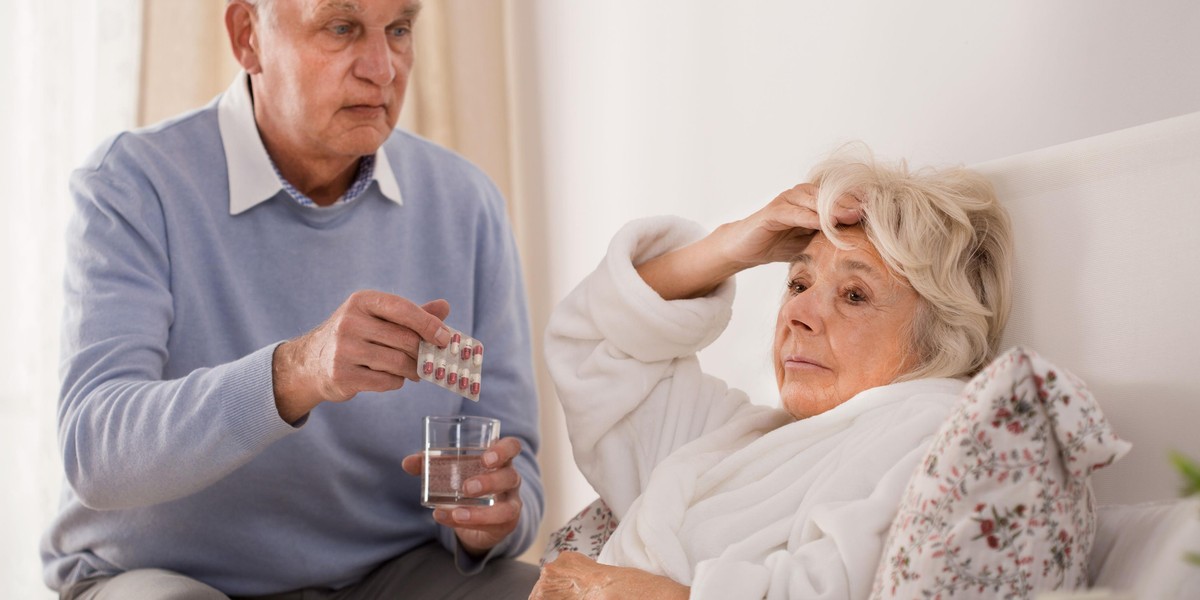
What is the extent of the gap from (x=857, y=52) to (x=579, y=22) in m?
0.99

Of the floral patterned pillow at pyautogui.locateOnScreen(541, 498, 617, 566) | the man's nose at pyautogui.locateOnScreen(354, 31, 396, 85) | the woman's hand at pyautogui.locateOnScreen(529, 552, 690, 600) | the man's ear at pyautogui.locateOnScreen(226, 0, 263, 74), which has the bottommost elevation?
the floral patterned pillow at pyautogui.locateOnScreen(541, 498, 617, 566)

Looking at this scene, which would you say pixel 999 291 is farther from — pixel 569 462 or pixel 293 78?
pixel 569 462

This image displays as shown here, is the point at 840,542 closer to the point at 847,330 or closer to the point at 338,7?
the point at 847,330

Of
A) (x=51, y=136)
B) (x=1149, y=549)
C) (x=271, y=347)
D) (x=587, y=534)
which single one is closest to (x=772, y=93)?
(x=587, y=534)

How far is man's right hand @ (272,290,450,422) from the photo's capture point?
1.37m

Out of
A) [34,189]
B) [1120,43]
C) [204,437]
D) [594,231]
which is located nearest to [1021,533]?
[1120,43]

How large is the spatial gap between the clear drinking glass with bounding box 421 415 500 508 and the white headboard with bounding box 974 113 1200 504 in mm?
780

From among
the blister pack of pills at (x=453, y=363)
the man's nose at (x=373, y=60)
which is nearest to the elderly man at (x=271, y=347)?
the man's nose at (x=373, y=60)

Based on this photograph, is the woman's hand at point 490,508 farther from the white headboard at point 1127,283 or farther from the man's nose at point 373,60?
the white headboard at point 1127,283

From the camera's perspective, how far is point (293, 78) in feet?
5.89

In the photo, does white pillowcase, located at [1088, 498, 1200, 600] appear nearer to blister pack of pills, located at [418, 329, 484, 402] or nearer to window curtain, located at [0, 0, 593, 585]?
blister pack of pills, located at [418, 329, 484, 402]

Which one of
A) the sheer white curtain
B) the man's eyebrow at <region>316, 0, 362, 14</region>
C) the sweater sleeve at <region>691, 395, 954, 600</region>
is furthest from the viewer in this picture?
the sheer white curtain

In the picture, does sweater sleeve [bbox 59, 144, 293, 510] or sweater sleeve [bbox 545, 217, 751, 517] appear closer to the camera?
sweater sleeve [bbox 59, 144, 293, 510]

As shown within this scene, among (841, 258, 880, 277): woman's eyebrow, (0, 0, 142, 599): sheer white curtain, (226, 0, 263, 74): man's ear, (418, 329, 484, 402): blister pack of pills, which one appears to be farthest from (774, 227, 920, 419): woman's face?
(0, 0, 142, 599): sheer white curtain
